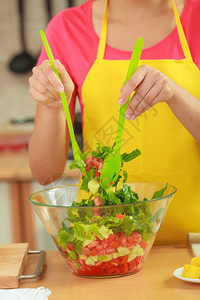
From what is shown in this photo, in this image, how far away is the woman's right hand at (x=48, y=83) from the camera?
908 millimetres

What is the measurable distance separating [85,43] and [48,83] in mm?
347

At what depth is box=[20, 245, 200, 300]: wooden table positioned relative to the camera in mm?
782

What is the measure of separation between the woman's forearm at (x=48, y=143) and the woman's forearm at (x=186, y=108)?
293 mm

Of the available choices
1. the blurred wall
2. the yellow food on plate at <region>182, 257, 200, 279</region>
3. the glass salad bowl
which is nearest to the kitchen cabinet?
the blurred wall

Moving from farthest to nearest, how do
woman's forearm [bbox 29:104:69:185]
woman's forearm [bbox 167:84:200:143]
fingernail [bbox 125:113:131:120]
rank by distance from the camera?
woman's forearm [bbox 29:104:69:185] → woman's forearm [bbox 167:84:200:143] → fingernail [bbox 125:113:131:120]

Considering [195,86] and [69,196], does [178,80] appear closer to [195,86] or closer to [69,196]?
[195,86]

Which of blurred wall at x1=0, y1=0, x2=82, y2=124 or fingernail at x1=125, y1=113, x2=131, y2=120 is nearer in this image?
fingernail at x1=125, y1=113, x2=131, y2=120

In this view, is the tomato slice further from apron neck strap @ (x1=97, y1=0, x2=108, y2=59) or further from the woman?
apron neck strap @ (x1=97, y1=0, x2=108, y2=59)

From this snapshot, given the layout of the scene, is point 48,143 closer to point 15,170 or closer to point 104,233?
point 104,233

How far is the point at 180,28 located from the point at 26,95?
1.87 metres

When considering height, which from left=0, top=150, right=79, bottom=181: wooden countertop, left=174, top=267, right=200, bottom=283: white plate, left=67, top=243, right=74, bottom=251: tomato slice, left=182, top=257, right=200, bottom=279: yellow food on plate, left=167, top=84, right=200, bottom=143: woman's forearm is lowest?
left=0, top=150, right=79, bottom=181: wooden countertop

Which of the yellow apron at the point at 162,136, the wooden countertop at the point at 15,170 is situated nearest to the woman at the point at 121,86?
the yellow apron at the point at 162,136

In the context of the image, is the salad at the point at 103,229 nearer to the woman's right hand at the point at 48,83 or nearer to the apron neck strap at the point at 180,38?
the woman's right hand at the point at 48,83

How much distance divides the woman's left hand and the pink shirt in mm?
294
